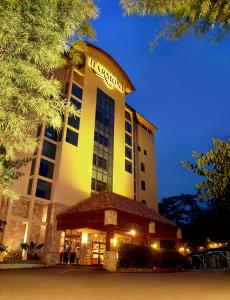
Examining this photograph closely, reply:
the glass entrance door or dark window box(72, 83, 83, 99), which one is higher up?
dark window box(72, 83, 83, 99)

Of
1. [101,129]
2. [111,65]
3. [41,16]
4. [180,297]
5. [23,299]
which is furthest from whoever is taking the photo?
[111,65]

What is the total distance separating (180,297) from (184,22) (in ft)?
26.2

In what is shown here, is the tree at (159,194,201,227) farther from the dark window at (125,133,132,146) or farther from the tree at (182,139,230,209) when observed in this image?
the tree at (182,139,230,209)

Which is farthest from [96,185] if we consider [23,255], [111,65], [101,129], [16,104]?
[16,104]

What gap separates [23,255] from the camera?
21.6 m

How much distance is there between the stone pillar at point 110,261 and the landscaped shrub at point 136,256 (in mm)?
459

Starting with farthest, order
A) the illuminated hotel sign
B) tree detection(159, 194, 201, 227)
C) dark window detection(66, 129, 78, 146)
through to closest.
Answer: tree detection(159, 194, 201, 227), the illuminated hotel sign, dark window detection(66, 129, 78, 146)

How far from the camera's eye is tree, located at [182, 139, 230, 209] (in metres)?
9.41

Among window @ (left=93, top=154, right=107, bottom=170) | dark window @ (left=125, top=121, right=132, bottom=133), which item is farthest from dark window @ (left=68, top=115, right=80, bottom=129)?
dark window @ (left=125, top=121, right=132, bottom=133)

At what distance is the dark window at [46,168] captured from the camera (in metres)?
24.7

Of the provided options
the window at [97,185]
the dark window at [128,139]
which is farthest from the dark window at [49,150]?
the dark window at [128,139]

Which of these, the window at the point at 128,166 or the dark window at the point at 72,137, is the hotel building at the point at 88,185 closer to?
the window at the point at 128,166

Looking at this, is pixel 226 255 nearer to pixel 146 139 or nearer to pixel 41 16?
pixel 146 139

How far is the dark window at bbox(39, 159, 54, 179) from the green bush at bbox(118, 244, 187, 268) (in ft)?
36.1
